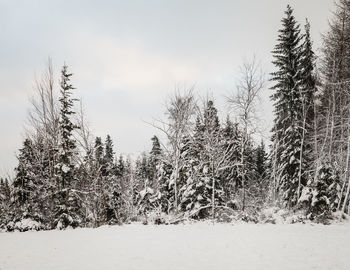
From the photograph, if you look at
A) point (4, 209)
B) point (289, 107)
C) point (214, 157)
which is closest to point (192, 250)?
point (214, 157)

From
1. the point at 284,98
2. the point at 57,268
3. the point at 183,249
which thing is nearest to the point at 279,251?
the point at 183,249

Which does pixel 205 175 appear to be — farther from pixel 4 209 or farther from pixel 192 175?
pixel 4 209

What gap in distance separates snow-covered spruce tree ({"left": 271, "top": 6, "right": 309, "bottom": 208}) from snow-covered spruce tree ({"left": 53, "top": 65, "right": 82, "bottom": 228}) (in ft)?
54.9

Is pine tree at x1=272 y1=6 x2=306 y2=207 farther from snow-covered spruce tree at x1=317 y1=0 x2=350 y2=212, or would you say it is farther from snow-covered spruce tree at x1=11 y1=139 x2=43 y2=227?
snow-covered spruce tree at x1=11 y1=139 x2=43 y2=227

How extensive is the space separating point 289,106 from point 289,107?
5.0 inches

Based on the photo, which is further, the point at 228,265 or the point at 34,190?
the point at 34,190

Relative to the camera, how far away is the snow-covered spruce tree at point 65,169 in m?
17.9

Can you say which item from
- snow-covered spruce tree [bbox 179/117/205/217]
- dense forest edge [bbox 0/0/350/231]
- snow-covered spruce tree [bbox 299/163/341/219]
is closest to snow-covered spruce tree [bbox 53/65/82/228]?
dense forest edge [bbox 0/0/350/231]

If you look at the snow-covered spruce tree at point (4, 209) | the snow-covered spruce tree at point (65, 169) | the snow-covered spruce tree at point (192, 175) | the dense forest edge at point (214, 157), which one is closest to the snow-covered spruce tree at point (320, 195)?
the dense forest edge at point (214, 157)

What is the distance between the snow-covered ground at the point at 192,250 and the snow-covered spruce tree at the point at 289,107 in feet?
31.2

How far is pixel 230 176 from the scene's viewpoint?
36562 millimetres

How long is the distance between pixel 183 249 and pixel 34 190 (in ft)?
56.0

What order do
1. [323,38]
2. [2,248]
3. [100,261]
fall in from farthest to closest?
[323,38] < [2,248] < [100,261]

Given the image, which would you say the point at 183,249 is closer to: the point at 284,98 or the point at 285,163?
the point at 285,163
